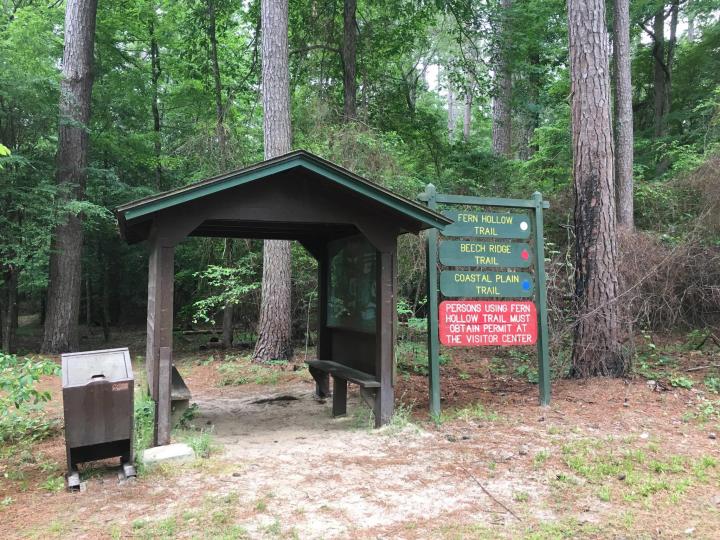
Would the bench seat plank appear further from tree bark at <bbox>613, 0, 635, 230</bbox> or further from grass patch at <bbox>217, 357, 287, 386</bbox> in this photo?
tree bark at <bbox>613, 0, 635, 230</bbox>

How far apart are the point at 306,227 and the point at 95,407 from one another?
377 centimetres

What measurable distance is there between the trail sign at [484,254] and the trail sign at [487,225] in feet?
0.38

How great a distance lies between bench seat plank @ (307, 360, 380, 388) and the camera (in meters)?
6.23

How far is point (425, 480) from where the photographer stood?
184 inches

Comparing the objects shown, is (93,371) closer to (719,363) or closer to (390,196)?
(390,196)

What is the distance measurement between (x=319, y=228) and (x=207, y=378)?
4.80 metres

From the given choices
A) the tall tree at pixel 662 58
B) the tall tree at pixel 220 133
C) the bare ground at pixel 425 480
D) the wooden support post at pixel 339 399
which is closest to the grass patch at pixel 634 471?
the bare ground at pixel 425 480

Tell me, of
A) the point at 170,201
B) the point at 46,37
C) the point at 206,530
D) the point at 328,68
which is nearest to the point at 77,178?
the point at 46,37

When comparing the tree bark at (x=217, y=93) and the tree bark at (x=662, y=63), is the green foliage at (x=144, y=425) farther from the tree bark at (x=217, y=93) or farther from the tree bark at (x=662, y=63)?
the tree bark at (x=662, y=63)

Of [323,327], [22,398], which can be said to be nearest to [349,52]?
[323,327]

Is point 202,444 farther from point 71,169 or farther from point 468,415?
point 71,169

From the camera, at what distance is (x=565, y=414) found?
6.74 meters

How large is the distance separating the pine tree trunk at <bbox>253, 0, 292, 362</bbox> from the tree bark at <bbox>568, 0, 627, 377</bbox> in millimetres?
5702

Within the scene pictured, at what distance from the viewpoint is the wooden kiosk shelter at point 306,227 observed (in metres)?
5.55
